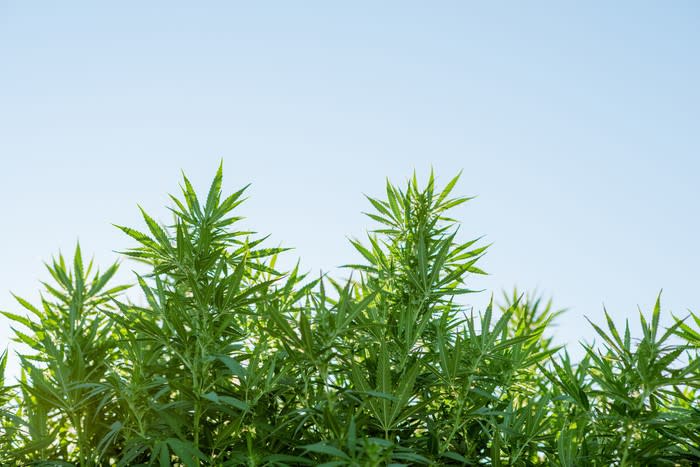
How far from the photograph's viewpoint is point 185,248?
2637 millimetres

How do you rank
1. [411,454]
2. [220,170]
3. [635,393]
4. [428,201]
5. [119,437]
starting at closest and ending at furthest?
[411,454], [635,393], [119,437], [220,170], [428,201]

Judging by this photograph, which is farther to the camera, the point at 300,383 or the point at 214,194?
the point at 214,194

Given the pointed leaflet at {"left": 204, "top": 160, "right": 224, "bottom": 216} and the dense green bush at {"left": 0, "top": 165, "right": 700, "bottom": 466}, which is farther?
the pointed leaflet at {"left": 204, "top": 160, "right": 224, "bottom": 216}

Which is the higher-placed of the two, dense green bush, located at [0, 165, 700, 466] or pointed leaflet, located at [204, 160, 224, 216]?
pointed leaflet, located at [204, 160, 224, 216]

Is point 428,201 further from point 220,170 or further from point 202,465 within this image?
point 202,465

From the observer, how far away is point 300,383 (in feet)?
8.36

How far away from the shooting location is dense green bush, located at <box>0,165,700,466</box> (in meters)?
2.37

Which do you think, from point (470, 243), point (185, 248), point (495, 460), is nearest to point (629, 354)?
point (495, 460)

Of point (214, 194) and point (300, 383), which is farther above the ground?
point (214, 194)

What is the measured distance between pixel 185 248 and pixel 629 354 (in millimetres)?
1774

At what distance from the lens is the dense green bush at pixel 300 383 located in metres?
2.37

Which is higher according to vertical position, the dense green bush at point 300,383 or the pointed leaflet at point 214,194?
the pointed leaflet at point 214,194

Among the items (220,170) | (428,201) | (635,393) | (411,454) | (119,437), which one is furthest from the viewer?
(428,201)

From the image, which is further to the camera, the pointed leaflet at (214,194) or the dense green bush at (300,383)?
the pointed leaflet at (214,194)
